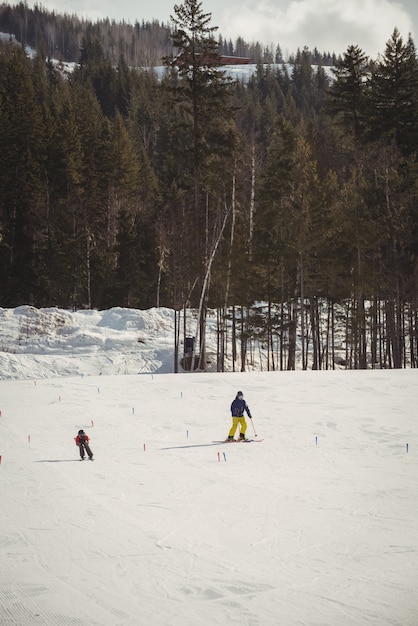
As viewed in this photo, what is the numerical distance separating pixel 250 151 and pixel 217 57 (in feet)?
25.9

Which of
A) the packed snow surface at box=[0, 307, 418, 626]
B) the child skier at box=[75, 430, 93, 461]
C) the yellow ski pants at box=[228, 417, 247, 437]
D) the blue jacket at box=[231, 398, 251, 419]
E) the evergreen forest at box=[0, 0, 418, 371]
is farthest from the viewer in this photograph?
the evergreen forest at box=[0, 0, 418, 371]

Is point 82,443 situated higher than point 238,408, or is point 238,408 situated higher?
point 238,408

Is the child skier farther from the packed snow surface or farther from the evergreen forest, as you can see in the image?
the evergreen forest

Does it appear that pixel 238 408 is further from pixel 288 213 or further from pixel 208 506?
pixel 288 213

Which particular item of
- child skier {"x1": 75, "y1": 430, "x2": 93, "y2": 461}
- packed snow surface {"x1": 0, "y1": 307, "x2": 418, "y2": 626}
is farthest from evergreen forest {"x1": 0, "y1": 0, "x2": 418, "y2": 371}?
child skier {"x1": 75, "y1": 430, "x2": 93, "y2": 461}

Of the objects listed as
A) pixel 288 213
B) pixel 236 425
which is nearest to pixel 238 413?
pixel 236 425

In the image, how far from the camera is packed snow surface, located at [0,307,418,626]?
277 inches

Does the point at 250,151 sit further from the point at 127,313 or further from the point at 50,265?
the point at 50,265

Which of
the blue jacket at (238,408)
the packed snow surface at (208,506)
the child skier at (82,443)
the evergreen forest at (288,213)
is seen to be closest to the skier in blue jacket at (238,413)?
the blue jacket at (238,408)

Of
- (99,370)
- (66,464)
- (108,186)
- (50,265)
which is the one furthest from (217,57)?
(108,186)

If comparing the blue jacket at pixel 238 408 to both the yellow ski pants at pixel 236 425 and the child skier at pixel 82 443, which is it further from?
the child skier at pixel 82 443

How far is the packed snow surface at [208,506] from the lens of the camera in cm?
702

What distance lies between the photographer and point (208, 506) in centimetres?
1101

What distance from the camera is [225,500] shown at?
11.4 metres
